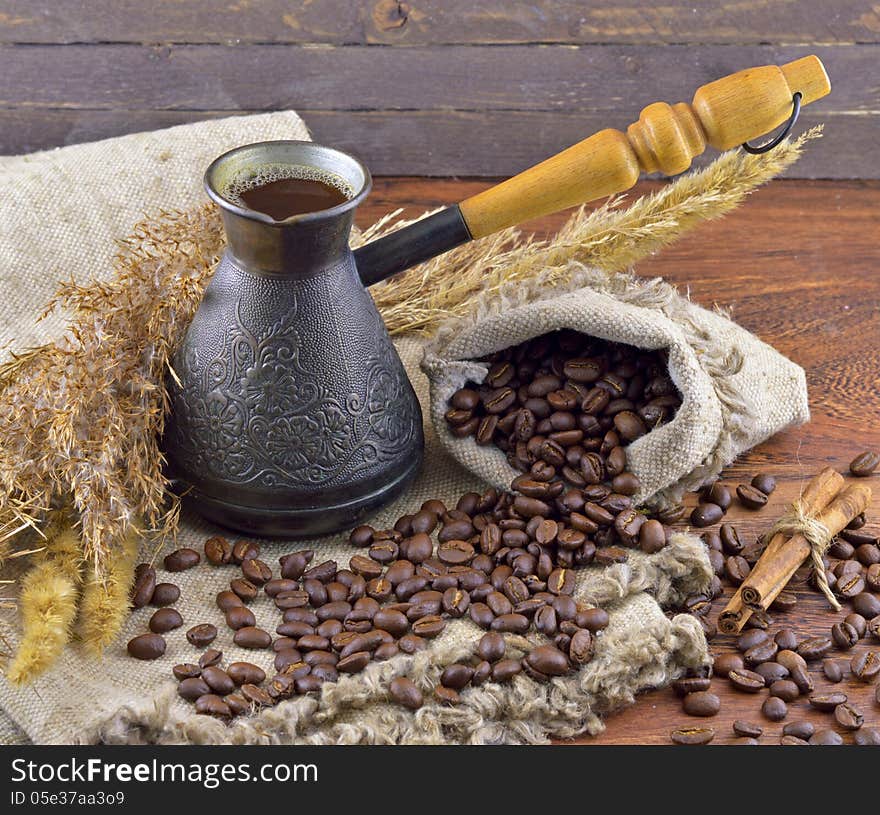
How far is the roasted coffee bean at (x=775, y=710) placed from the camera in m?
1.40

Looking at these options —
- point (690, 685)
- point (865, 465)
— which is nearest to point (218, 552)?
point (690, 685)

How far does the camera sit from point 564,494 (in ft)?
5.45

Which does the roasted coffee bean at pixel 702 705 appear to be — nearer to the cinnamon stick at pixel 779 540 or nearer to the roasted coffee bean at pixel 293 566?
the cinnamon stick at pixel 779 540

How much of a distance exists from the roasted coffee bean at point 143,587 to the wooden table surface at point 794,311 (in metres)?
0.61

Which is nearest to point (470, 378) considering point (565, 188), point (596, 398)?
point (596, 398)

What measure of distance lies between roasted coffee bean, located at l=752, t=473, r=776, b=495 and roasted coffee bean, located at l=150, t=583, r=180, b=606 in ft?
2.81

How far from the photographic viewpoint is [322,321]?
1.54 m

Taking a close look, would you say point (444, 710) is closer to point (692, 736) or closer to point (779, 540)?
point (692, 736)

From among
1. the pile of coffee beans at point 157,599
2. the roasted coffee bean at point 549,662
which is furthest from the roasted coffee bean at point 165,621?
the roasted coffee bean at point 549,662

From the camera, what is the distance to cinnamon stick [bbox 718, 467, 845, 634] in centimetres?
153

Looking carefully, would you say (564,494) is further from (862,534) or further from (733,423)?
(862,534)

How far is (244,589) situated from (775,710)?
681mm

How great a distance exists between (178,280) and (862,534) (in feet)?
3.39

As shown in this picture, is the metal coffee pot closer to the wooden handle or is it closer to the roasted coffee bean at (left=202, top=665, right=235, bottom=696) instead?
the wooden handle
